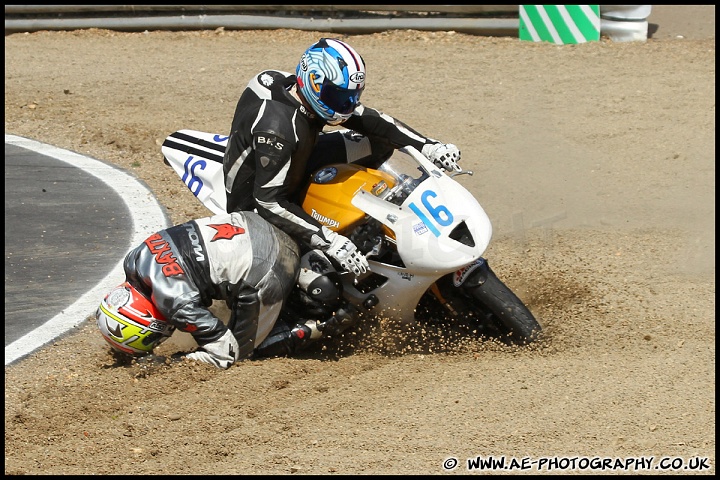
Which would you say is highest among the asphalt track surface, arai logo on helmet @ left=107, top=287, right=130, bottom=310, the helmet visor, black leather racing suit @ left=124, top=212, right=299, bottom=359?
the helmet visor

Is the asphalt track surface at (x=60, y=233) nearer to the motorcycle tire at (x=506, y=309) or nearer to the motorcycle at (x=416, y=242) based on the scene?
the motorcycle at (x=416, y=242)

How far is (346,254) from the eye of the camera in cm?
545

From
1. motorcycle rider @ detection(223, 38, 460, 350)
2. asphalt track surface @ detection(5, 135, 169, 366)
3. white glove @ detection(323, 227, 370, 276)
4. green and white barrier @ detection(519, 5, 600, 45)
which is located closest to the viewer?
white glove @ detection(323, 227, 370, 276)

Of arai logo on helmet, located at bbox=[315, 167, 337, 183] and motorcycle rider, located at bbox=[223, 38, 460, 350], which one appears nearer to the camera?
motorcycle rider, located at bbox=[223, 38, 460, 350]

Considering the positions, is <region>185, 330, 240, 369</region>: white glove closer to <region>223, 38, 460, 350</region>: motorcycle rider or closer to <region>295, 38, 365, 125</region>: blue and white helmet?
<region>223, 38, 460, 350</region>: motorcycle rider

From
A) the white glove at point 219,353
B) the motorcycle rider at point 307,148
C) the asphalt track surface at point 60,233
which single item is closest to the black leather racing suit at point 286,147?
the motorcycle rider at point 307,148

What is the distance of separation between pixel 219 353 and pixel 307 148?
1.33m

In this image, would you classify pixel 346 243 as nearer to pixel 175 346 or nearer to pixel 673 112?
pixel 175 346

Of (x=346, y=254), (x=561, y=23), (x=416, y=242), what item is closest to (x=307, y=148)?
(x=346, y=254)

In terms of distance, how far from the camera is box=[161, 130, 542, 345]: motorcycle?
18.2 feet

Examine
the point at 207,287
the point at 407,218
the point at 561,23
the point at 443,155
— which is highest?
the point at 443,155

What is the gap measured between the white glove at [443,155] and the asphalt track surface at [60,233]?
8.56 ft

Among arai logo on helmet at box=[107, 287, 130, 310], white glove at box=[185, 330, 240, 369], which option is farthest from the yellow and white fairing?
arai logo on helmet at box=[107, 287, 130, 310]

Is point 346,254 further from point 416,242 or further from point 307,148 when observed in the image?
point 307,148
